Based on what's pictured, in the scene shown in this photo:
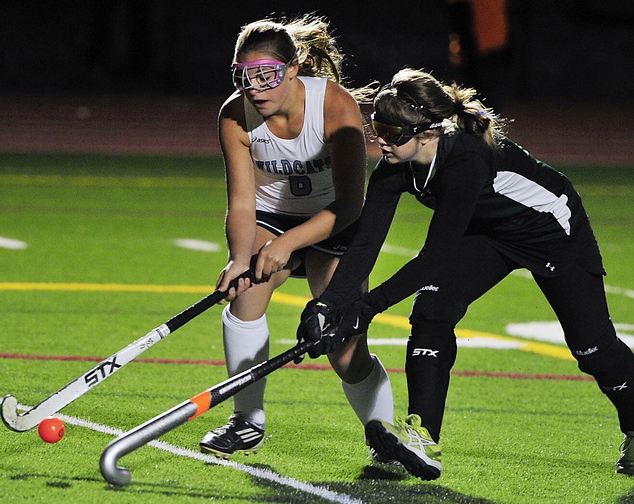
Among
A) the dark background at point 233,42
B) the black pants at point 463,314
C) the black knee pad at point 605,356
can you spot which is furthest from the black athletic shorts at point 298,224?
the dark background at point 233,42

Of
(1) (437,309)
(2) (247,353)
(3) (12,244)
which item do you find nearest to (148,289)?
(3) (12,244)

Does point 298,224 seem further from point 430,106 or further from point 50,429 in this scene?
point 50,429

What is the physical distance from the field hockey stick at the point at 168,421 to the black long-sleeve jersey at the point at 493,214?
0.37 m

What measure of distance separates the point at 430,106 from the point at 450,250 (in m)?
0.52

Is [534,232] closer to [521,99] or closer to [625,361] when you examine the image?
[625,361]

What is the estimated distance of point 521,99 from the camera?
2675 centimetres

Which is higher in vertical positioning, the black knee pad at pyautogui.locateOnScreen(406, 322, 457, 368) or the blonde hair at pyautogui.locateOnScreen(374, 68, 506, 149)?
the blonde hair at pyautogui.locateOnScreen(374, 68, 506, 149)

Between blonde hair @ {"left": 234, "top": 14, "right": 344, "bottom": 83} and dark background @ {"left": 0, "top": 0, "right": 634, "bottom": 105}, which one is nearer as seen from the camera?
blonde hair @ {"left": 234, "top": 14, "right": 344, "bottom": 83}

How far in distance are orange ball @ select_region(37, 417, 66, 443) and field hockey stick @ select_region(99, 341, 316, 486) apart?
0.48 meters

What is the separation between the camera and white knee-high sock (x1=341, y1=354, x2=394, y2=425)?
4719 millimetres

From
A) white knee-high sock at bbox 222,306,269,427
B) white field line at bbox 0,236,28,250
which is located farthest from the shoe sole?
white field line at bbox 0,236,28,250

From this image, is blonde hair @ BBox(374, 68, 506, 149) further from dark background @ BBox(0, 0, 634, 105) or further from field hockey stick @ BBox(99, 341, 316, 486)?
dark background @ BBox(0, 0, 634, 105)

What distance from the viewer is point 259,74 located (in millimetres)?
4285

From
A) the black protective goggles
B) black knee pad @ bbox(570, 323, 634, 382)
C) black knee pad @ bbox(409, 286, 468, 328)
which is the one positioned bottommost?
black knee pad @ bbox(570, 323, 634, 382)
